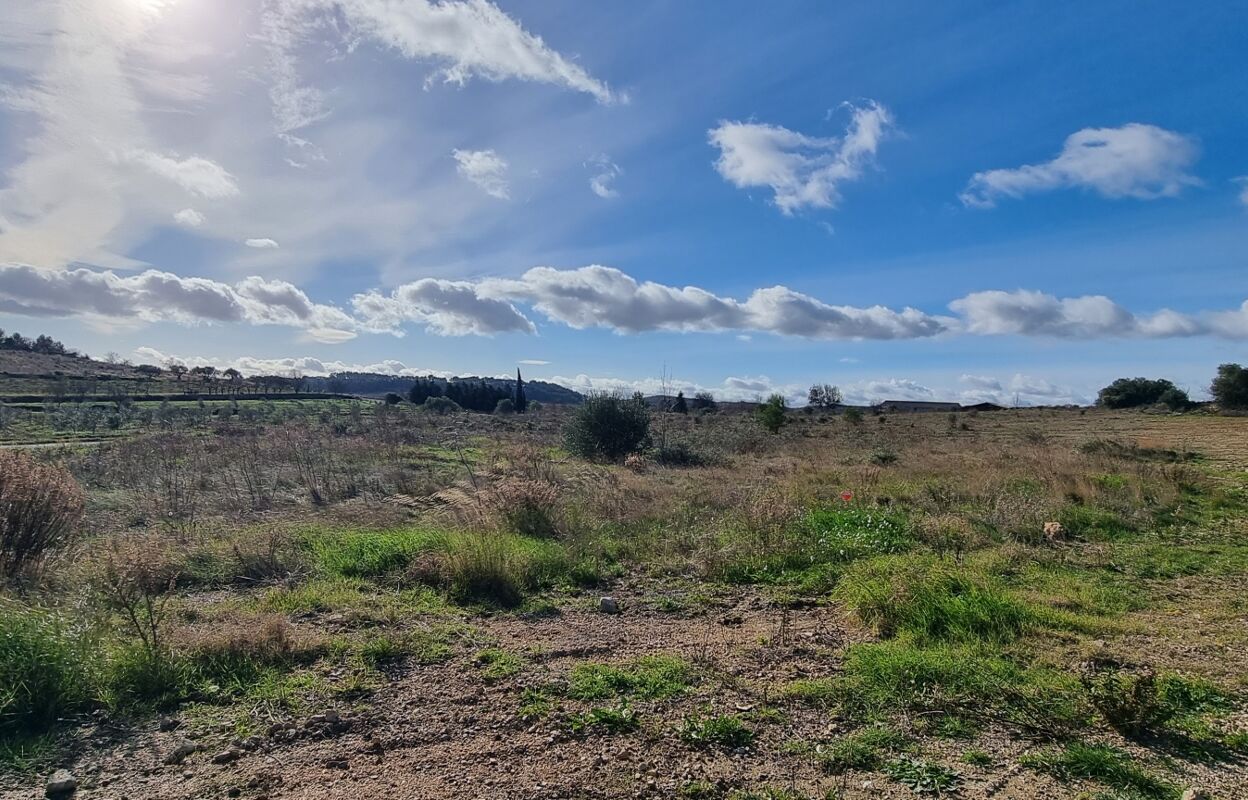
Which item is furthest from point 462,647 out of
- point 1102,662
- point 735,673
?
point 1102,662

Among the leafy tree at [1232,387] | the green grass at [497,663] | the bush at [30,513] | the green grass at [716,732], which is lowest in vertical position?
the green grass at [497,663]

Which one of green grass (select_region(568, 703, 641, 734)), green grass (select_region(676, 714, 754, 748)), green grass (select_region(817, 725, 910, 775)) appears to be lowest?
green grass (select_region(568, 703, 641, 734))

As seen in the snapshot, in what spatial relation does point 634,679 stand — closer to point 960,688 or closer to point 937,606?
point 960,688

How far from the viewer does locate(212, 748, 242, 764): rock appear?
11.2 ft

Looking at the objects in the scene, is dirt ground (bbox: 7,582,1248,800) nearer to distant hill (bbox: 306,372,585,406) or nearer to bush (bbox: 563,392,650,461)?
bush (bbox: 563,392,650,461)

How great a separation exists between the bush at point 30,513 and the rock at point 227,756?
376 centimetres

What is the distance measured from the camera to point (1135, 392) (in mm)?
58062

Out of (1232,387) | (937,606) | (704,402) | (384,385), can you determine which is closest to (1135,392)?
(1232,387)

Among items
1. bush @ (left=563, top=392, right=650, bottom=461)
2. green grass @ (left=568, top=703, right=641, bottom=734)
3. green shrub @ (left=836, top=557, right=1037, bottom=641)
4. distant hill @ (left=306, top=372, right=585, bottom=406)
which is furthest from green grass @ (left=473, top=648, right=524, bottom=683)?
distant hill @ (left=306, top=372, right=585, bottom=406)

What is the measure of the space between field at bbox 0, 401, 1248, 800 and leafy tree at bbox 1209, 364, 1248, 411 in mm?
49870

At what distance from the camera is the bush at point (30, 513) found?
567 centimetres

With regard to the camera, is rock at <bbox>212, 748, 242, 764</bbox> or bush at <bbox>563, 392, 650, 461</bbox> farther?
bush at <bbox>563, 392, 650, 461</bbox>

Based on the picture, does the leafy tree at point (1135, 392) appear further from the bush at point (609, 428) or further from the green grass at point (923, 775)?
the green grass at point (923, 775)

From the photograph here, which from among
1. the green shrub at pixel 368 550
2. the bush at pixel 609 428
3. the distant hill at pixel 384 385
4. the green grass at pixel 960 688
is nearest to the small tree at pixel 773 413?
the bush at pixel 609 428
